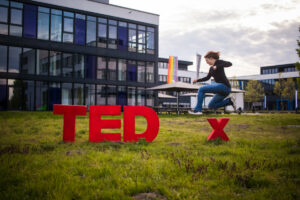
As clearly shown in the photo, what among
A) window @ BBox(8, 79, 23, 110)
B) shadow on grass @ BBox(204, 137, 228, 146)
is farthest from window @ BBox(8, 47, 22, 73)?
shadow on grass @ BBox(204, 137, 228, 146)

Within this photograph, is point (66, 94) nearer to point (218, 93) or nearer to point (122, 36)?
point (122, 36)

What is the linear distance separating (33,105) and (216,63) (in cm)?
1686

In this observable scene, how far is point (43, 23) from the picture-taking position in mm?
23453

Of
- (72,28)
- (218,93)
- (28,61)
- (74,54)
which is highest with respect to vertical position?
(72,28)

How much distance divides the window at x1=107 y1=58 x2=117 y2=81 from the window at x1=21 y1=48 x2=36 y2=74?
24.3 feet

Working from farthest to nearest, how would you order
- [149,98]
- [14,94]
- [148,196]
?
[149,98], [14,94], [148,196]

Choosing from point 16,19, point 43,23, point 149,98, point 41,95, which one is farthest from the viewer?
point 149,98

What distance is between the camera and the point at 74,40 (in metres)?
24.9

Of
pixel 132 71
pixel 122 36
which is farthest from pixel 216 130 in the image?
pixel 122 36

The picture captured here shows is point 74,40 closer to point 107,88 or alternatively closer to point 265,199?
point 107,88

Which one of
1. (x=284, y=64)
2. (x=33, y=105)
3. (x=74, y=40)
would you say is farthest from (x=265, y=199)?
(x=284, y=64)

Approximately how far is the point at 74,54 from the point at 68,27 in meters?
2.70

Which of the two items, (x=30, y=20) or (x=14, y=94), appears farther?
(x=30, y=20)

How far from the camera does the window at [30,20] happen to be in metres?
22.6
